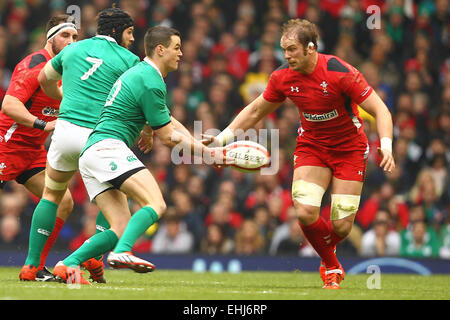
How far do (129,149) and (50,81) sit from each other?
1332 mm

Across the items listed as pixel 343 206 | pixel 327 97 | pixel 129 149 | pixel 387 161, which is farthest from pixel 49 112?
pixel 387 161

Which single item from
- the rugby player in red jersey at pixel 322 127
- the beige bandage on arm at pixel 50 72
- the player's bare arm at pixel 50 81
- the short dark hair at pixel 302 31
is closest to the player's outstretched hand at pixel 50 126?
the player's bare arm at pixel 50 81

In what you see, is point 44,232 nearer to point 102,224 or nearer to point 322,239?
point 102,224

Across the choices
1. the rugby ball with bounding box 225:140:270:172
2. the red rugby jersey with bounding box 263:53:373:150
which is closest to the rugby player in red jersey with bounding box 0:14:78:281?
the rugby ball with bounding box 225:140:270:172

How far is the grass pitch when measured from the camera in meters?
6.41

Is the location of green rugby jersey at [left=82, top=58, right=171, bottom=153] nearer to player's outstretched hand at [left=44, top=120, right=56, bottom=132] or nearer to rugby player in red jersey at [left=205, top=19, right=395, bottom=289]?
player's outstretched hand at [left=44, top=120, right=56, bottom=132]

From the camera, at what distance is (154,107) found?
693 centimetres

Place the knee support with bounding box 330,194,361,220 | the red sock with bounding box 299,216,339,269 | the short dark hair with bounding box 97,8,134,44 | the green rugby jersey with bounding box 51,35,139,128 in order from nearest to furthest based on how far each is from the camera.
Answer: the green rugby jersey with bounding box 51,35,139,128
the short dark hair with bounding box 97,8,134,44
the red sock with bounding box 299,216,339,269
the knee support with bounding box 330,194,361,220

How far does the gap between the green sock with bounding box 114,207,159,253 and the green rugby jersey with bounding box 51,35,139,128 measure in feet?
3.73

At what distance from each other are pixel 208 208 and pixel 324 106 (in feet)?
16.2

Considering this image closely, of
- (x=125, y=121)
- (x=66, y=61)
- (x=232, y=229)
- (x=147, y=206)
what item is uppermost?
(x=66, y=61)
